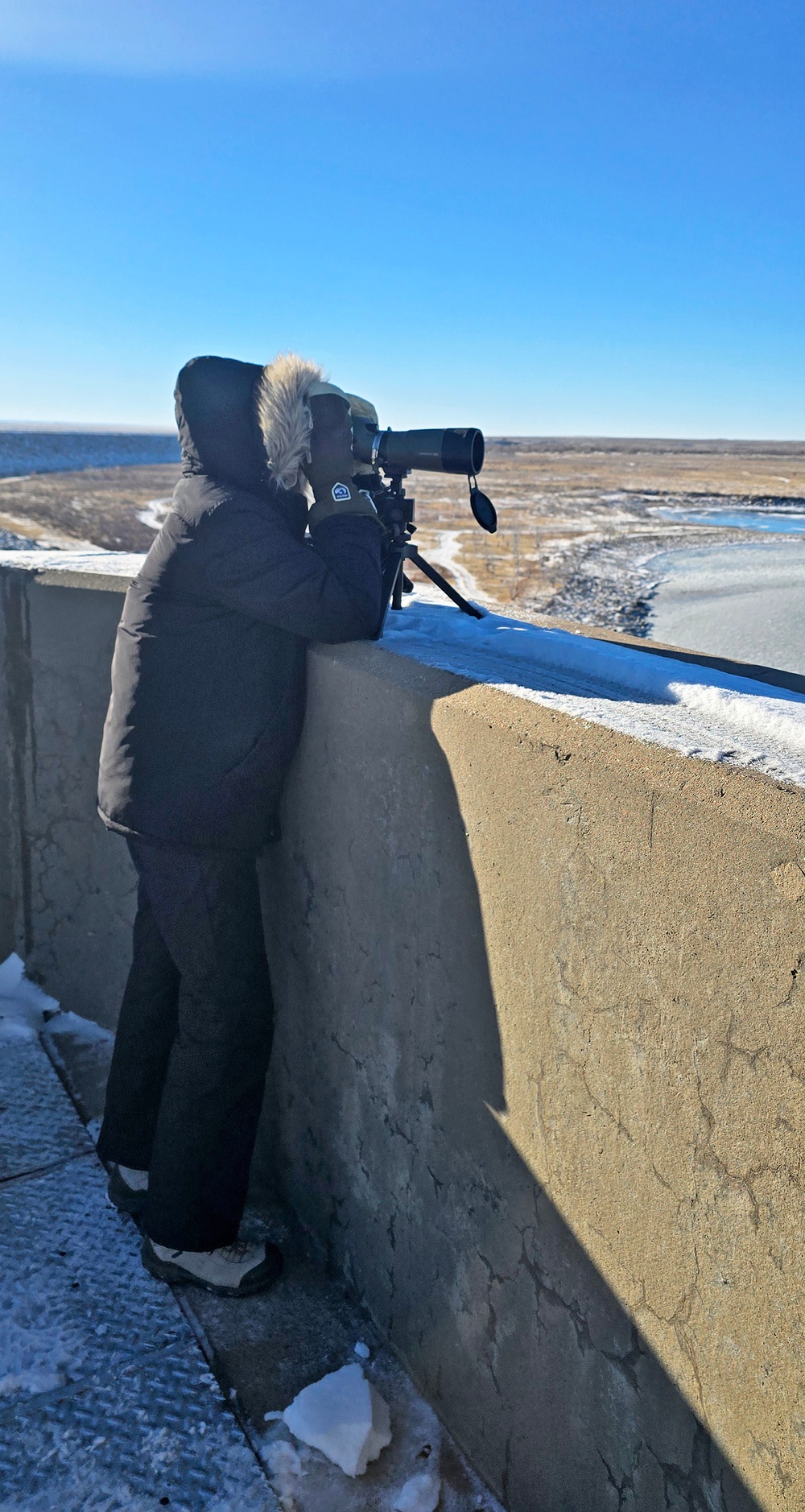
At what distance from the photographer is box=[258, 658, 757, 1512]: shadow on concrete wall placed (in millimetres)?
1380

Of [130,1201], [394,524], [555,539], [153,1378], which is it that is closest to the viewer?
[153,1378]

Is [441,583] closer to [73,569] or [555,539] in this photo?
[73,569]

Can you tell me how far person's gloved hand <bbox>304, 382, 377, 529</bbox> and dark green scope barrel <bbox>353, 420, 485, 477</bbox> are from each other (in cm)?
9

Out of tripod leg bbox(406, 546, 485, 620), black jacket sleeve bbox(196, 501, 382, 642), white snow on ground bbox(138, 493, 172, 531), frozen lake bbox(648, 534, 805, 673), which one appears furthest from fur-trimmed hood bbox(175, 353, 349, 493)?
white snow on ground bbox(138, 493, 172, 531)

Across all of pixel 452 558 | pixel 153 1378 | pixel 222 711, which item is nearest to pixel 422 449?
pixel 222 711

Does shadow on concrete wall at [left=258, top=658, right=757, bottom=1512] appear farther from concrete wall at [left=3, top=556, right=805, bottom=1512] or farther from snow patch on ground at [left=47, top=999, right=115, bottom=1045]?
snow patch on ground at [left=47, top=999, right=115, bottom=1045]

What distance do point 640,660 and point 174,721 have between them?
33.8 inches

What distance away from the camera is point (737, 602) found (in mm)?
3242

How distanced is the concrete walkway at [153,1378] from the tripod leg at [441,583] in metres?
1.45

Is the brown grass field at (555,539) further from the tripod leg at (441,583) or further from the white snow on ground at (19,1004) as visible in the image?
the white snow on ground at (19,1004)

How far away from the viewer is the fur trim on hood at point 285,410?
1.92 meters

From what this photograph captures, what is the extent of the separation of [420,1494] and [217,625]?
149cm

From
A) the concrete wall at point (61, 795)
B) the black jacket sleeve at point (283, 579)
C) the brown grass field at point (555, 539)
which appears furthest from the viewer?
the brown grass field at point (555, 539)

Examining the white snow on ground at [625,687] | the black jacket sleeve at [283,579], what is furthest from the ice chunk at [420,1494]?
the black jacket sleeve at [283,579]
